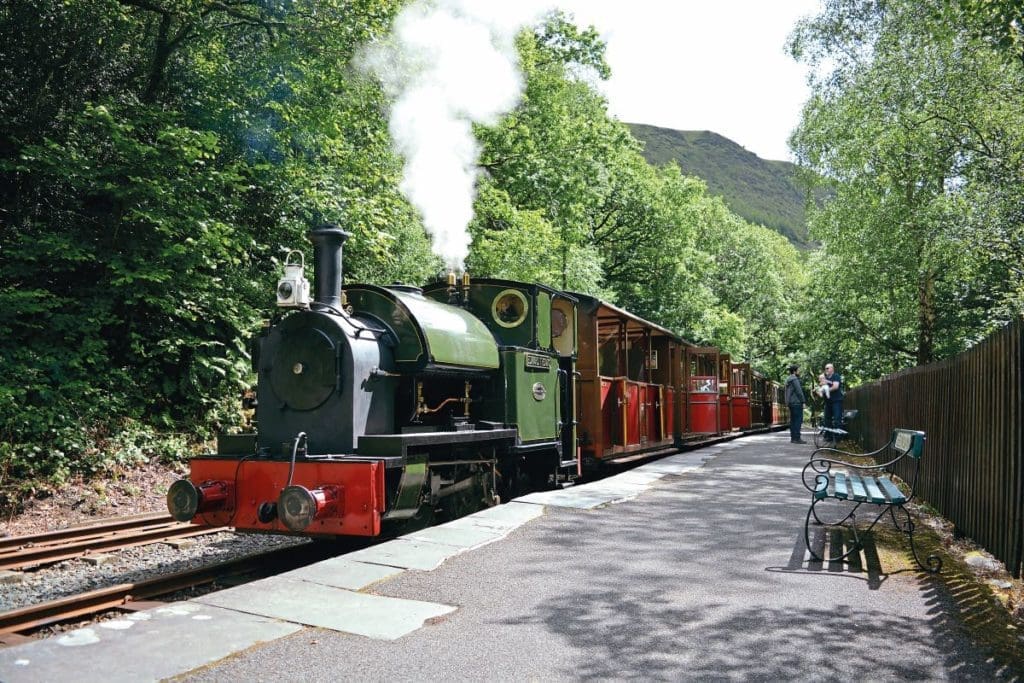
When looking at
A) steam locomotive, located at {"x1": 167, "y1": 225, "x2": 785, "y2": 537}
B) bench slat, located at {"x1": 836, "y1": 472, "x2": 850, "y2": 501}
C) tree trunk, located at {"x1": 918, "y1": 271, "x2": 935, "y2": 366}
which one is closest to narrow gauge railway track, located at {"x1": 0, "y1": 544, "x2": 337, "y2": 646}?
steam locomotive, located at {"x1": 167, "y1": 225, "x2": 785, "y2": 537}

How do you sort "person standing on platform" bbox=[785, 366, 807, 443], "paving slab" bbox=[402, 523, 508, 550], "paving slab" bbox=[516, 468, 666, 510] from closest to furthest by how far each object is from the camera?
"paving slab" bbox=[402, 523, 508, 550], "paving slab" bbox=[516, 468, 666, 510], "person standing on platform" bbox=[785, 366, 807, 443]

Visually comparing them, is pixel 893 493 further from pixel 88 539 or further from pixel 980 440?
pixel 88 539

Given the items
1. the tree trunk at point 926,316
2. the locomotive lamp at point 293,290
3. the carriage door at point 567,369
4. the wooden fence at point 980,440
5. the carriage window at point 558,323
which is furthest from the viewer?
the tree trunk at point 926,316

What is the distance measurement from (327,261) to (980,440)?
534 centimetres

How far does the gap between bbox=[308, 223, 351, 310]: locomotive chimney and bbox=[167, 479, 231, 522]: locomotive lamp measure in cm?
175

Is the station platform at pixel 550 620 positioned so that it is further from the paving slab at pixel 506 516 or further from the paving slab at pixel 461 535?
the paving slab at pixel 506 516

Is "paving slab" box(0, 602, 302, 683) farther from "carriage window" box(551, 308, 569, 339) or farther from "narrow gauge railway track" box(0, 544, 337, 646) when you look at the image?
"carriage window" box(551, 308, 569, 339)

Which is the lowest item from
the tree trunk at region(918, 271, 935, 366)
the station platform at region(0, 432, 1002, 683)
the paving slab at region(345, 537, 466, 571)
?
the station platform at region(0, 432, 1002, 683)

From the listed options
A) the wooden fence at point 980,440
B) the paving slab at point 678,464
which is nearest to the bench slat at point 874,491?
the wooden fence at point 980,440

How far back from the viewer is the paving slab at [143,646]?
357 centimetres

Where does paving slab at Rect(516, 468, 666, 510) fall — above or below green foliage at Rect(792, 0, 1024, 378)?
below

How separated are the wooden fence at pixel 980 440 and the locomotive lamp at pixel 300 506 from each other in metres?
4.61

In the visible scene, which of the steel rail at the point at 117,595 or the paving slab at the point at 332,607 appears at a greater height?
the paving slab at the point at 332,607

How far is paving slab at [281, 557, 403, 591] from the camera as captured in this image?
5.19 meters
